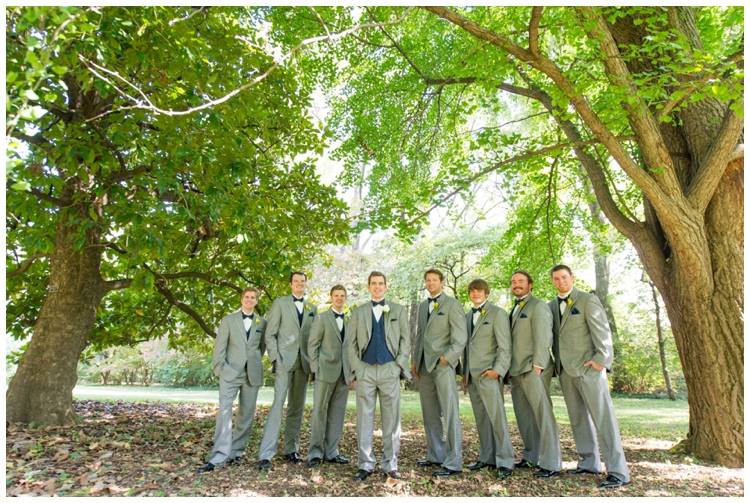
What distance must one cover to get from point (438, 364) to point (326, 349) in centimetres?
122

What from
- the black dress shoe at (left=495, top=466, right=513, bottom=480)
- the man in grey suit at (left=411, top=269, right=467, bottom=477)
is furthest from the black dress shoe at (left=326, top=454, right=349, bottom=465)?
the black dress shoe at (left=495, top=466, right=513, bottom=480)

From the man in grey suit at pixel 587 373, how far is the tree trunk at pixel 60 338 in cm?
579

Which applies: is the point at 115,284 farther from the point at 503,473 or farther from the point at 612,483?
the point at 612,483

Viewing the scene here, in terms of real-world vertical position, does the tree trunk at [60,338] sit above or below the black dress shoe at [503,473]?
above

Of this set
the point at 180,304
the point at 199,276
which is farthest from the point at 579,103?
the point at 180,304

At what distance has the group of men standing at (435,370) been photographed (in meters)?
5.32

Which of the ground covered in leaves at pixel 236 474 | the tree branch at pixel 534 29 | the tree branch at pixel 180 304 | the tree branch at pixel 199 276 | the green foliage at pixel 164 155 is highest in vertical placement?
the tree branch at pixel 534 29

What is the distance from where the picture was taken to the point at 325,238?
8203 mm

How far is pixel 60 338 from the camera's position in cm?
738

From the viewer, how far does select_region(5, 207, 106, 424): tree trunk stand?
7064mm

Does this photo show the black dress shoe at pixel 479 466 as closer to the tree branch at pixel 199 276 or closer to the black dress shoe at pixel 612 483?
the black dress shoe at pixel 612 483

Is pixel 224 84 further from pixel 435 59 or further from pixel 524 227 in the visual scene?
pixel 524 227

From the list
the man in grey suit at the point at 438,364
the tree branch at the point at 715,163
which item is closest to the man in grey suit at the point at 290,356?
the man in grey suit at the point at 438,364

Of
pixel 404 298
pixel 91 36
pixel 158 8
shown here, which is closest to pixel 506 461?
pixel 91 36
